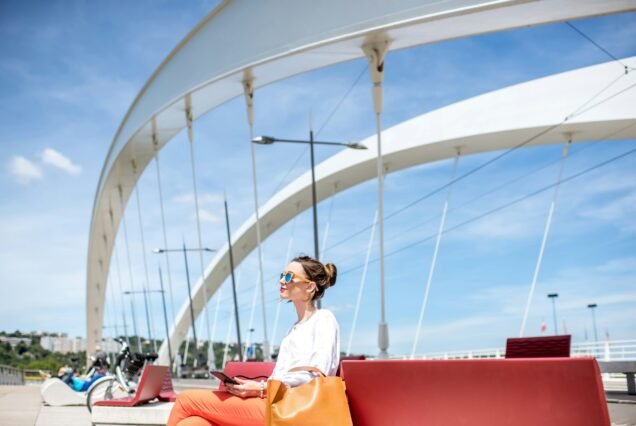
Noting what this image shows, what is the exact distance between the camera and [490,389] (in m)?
3.22

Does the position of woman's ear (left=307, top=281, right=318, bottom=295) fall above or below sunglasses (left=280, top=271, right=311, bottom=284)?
below

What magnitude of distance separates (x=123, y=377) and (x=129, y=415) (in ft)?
14.8

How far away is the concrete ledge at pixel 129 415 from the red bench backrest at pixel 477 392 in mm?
3176

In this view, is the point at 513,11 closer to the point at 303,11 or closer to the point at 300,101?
the point at 303,11

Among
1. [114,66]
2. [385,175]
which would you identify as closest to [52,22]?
[114,66]

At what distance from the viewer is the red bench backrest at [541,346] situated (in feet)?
23.4

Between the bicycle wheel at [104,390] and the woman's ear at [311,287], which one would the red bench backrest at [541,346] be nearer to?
the woman's ear at [311,287]

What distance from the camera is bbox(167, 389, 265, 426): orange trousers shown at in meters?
3.82

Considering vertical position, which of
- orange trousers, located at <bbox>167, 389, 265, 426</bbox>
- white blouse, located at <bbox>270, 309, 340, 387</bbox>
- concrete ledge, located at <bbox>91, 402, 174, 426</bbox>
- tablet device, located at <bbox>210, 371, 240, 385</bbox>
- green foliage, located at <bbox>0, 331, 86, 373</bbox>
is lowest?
concrete ledge, located at <bbox>91, 402, 174, 426</bbox>

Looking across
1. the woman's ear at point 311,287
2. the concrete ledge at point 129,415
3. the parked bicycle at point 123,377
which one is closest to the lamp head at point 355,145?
the parked bicycle at point 123,377

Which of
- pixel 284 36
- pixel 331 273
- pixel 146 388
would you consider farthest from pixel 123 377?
pixel 284 36

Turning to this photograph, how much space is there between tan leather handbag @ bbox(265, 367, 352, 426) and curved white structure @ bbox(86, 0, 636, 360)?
9408 mm

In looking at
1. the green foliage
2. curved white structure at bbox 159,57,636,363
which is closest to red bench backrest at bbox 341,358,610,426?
curved white structure at bbox 159,57,636,363

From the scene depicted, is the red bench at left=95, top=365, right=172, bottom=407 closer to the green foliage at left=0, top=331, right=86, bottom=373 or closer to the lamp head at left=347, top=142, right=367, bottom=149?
the lamp head at left=347, top=142, right=367, bottom=149
